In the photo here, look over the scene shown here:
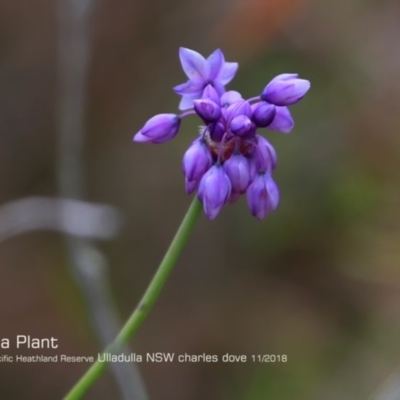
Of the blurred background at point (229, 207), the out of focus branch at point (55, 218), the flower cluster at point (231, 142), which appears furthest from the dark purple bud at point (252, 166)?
the blurred background at point (229, 207)

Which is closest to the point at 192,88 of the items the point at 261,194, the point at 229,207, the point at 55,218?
the point at 261,194


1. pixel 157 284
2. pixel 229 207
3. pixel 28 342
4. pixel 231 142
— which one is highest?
pixel 231 142

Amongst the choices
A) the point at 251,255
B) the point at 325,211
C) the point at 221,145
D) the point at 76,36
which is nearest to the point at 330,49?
the point at 325,211

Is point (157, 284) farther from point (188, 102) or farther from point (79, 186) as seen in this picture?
point (79, 186)

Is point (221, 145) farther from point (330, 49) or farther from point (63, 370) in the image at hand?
point (330, 49)

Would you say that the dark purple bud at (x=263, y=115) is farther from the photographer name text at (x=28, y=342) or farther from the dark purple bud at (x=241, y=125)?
the photographer name text at (x=28, y=342)

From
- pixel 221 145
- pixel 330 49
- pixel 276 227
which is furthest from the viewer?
pixel 330 49

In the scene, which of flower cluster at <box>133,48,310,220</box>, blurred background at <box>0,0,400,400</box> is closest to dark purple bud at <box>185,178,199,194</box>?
flower cluster at <box>133,48,310,220</box>
